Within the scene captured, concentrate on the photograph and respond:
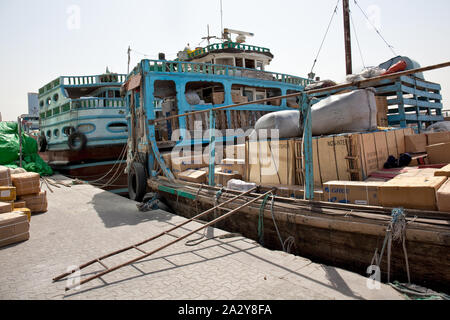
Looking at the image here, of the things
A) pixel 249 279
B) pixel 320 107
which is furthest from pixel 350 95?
pixel 249 279

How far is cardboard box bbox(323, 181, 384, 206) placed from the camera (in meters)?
3.71

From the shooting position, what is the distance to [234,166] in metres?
6.45

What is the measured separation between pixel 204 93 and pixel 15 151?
9465 mm

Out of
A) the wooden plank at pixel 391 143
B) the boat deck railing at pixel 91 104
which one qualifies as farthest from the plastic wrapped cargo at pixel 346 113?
the boat deck railing at pixel 91 104

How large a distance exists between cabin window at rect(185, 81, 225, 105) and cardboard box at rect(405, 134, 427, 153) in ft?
23.5

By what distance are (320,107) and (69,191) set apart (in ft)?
30.6

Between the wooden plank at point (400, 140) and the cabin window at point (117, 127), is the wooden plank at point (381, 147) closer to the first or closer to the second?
the wooden plank at point (400, 140)

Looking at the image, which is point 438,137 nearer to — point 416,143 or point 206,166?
point 416,143

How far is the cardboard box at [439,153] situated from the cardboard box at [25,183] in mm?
8313

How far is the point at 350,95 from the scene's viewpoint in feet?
16.9

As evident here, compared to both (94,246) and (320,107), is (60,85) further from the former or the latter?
(320,107)

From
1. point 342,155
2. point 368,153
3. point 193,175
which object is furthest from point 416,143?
point 193,175

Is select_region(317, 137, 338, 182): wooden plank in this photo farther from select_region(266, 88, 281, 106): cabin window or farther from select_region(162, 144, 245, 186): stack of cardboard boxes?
select_region(266, 88, 281, 106): cabin window

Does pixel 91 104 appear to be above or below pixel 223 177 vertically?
above
